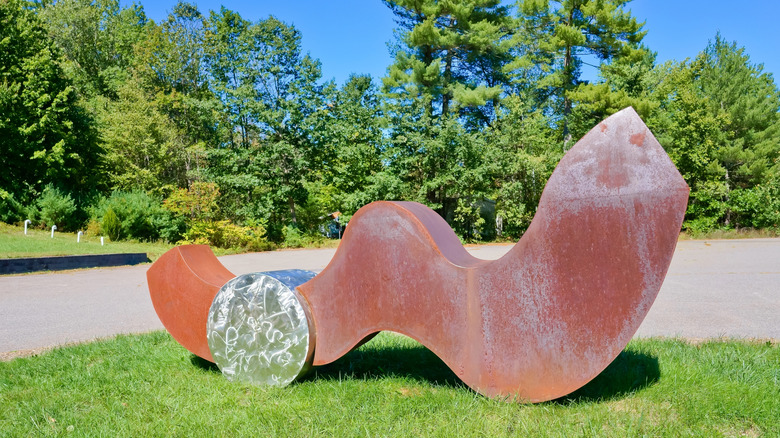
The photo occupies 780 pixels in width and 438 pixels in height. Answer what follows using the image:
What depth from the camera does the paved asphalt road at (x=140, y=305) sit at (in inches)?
239

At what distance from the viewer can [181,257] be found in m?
4.34

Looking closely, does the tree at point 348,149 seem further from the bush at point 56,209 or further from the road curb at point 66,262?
the bush at point 56,209

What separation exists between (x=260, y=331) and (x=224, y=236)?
16.0 metres

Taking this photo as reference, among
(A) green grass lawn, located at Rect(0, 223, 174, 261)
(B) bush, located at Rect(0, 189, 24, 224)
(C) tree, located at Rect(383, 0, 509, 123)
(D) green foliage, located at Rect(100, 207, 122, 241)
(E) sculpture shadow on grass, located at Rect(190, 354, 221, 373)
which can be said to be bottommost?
(E) sculpture shadow on grass, located at Rect(190, 354, 221, 373)

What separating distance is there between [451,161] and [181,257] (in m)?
18.4

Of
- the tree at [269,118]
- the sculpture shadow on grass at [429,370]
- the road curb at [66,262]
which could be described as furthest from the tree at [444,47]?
the sculpture shadow on grass at [429,370]

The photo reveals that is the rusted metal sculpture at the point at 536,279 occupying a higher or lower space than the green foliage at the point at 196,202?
lower

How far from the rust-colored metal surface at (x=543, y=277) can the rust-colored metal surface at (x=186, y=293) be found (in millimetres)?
1179

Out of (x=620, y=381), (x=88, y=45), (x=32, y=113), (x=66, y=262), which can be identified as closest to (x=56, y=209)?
(x=32, y=113)

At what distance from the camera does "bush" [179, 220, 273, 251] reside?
18.9 m

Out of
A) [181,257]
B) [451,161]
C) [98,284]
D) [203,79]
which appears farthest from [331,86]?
[181,257]

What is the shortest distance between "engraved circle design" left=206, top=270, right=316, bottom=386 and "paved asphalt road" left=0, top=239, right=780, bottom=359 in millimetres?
2951

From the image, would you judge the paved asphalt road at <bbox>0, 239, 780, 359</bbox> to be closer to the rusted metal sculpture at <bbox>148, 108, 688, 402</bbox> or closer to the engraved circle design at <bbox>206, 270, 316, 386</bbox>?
the engraved circle design at <bbox>206, 270, 316, 386</bbox>

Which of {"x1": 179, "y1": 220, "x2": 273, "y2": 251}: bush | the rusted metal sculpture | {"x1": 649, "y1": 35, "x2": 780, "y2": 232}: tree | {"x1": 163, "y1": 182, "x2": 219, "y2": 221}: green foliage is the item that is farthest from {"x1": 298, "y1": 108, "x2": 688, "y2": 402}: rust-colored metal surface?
{"x1": 649, "y1": 35, "x2": 780, "y2": 232}: tree
